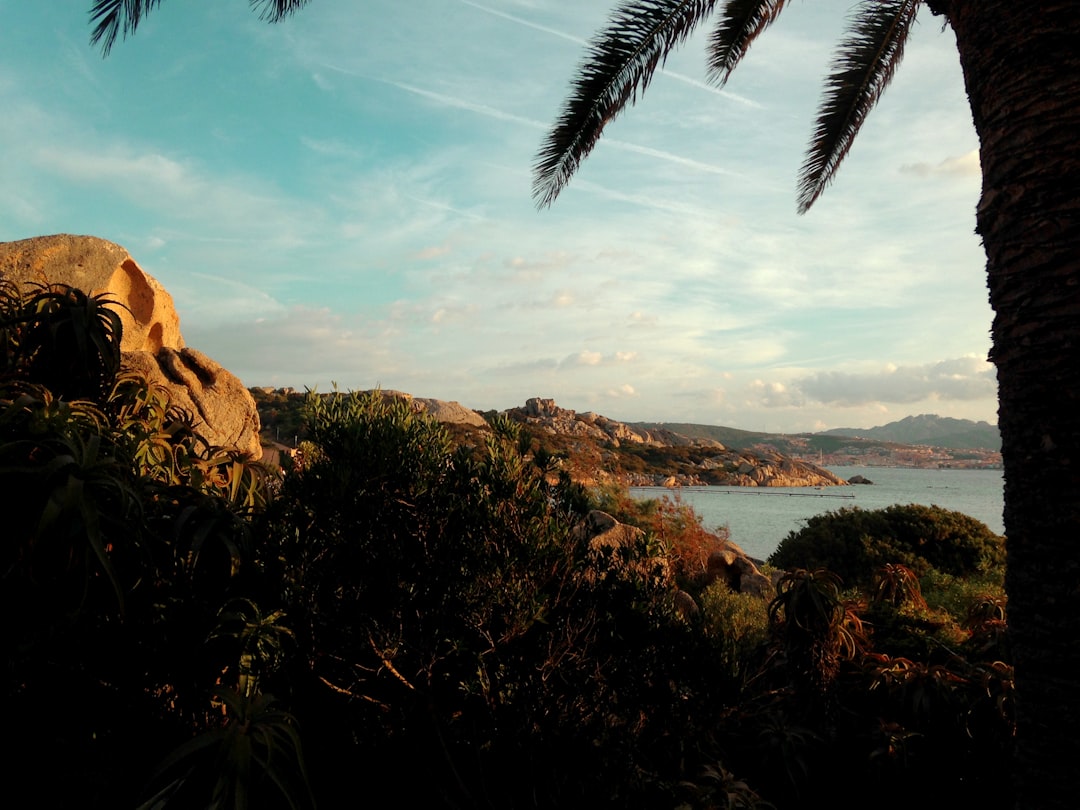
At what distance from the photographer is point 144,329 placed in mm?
8000

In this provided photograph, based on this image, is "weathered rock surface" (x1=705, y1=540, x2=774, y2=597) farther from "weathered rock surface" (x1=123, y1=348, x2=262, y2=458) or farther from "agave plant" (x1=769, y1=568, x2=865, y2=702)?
"weathered rock surface" (x1=123, y1=348, x2=262, y2=458)

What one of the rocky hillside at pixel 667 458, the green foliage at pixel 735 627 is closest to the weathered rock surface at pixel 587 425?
the rocky hillside at pixel 667 458

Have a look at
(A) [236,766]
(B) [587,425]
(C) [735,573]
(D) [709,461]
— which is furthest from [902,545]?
(D) [709,461]

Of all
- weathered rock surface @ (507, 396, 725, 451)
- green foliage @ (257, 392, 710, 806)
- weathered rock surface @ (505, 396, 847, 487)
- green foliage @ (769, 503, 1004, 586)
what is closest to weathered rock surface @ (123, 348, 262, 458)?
green foliage @ (257, 392, 710, 806)

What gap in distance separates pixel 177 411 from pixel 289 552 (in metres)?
2.13

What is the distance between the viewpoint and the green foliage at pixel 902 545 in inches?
432

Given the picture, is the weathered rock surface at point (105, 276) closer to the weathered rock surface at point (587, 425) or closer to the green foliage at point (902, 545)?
the green foliage at point (902, 545)

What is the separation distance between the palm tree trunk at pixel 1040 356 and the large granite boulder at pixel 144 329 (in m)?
6.24

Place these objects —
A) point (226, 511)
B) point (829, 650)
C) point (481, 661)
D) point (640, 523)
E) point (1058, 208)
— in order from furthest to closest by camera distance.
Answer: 1. point (640, 523)
2. point (829, 650)
3. point (226, 511)
4. point (481, 661)
5. point (1058, 208)

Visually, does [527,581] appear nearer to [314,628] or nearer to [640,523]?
[314,628]

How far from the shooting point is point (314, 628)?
3.61 meters

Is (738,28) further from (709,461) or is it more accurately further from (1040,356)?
(709,461)

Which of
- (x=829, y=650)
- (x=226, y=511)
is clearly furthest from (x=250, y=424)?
(x=829, y=650)

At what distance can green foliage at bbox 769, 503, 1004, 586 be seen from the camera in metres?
11.0
